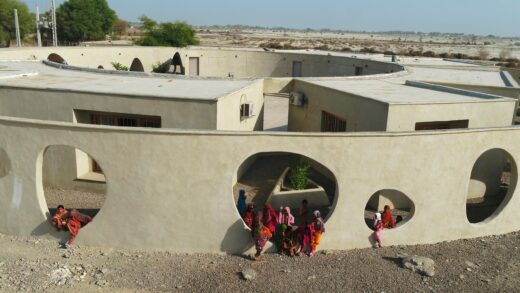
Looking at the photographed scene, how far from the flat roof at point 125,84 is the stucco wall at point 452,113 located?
5.11m

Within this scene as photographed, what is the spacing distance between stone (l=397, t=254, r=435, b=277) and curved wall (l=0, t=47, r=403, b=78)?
15.5 meters

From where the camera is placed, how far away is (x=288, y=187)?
13836 millimetres

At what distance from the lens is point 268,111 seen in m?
24.7

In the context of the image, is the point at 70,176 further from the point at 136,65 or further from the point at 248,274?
the point at 136,65

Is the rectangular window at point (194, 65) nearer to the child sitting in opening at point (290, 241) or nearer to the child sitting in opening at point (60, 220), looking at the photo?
the child sitting in opening at point (60, 220)

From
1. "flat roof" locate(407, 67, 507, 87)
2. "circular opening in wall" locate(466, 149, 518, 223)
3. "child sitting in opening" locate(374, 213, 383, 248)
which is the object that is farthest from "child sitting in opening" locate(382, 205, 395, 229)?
"flat roof" locate(407, 67, 507, 87)

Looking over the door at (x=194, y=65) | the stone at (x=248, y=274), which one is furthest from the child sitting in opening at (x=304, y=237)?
the door at (x=194, y=65)

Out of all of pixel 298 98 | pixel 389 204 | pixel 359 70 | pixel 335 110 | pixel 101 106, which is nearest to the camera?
pixel 389 204

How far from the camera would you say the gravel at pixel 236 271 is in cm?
883

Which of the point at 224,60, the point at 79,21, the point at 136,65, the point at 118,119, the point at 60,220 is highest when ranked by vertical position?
the point at 79,21

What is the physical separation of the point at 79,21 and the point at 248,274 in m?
60.8

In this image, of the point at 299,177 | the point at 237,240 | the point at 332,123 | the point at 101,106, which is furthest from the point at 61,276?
the point at 332,123

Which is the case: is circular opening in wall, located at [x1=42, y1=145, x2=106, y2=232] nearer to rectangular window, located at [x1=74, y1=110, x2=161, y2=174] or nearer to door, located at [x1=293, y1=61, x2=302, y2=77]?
rectangular window, located at [x1=74, y1=110, x2=161, y2=174]

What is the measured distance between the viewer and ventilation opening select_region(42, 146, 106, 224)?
13.8 meters
